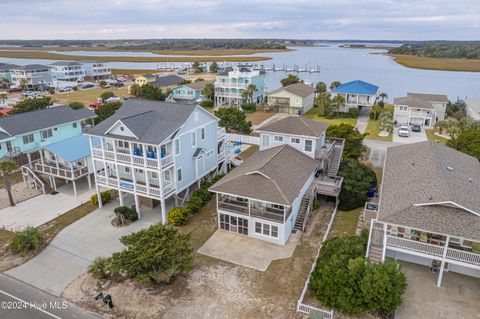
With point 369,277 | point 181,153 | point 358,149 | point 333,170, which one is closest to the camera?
point 369,277

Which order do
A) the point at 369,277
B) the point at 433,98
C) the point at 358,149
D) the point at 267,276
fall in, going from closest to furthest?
the point at 369,277 < the point at 267,276 < the point at 358,149 < the point at 433,98

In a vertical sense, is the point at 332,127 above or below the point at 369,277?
above

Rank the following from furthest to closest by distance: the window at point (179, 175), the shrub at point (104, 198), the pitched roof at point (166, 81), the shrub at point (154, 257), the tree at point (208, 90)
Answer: the pitched roof at point (166, 81) → the tree at point (208, 90) → the shrub at point (104, 198) → the window at point (179, 175) → the shrub at point (154, 257)

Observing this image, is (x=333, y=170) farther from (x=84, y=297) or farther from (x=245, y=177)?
(x=84, y=297)

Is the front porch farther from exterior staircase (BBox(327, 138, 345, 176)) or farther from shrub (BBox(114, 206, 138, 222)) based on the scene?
exterior staircase (BBox(327, 138, 345, 176))

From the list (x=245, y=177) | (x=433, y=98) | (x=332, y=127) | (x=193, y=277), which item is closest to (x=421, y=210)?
(x=245, y=177)

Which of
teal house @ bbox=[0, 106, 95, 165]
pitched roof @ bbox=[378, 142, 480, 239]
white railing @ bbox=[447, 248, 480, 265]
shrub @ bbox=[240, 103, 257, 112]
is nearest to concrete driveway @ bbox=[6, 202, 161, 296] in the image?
teal house @ bbox=[0, 106, 95, 165]

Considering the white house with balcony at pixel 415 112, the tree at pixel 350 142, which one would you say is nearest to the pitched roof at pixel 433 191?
the tree at pixel 350 142

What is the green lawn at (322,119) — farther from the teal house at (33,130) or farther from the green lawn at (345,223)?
the teal house at (33,130)
